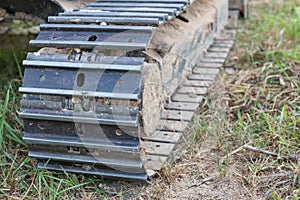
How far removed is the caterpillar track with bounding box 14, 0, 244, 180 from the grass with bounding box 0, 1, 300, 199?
96 millimetres

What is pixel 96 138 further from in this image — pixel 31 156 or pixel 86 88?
pixel 31 156

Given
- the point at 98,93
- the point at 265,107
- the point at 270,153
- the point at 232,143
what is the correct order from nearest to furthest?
the point at 98,93 < the point at 270,153 < the point at 232,143 < the point at 265,107

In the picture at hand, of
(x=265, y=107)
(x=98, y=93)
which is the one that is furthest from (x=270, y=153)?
(x=98, y=93)

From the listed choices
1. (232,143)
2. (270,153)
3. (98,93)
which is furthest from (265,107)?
(98,93)

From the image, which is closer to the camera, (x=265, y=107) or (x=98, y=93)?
(x=98, y=93)

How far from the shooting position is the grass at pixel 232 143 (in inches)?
93.0

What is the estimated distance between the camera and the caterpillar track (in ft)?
7.02

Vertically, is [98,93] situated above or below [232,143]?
above

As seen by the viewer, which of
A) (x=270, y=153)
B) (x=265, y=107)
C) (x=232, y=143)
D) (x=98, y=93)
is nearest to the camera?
(x=98, y=93)


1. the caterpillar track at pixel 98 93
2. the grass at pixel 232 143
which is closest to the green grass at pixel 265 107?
the grass at pixel 232 143

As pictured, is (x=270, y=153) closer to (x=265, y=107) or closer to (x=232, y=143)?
(x=232, y=143)

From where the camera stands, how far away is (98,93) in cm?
214

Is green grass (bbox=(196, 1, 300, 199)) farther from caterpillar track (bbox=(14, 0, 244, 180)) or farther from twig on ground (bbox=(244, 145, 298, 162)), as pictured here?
caterpillar track (bbox=(14, 0, 244, 180))

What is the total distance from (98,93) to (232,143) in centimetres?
98
